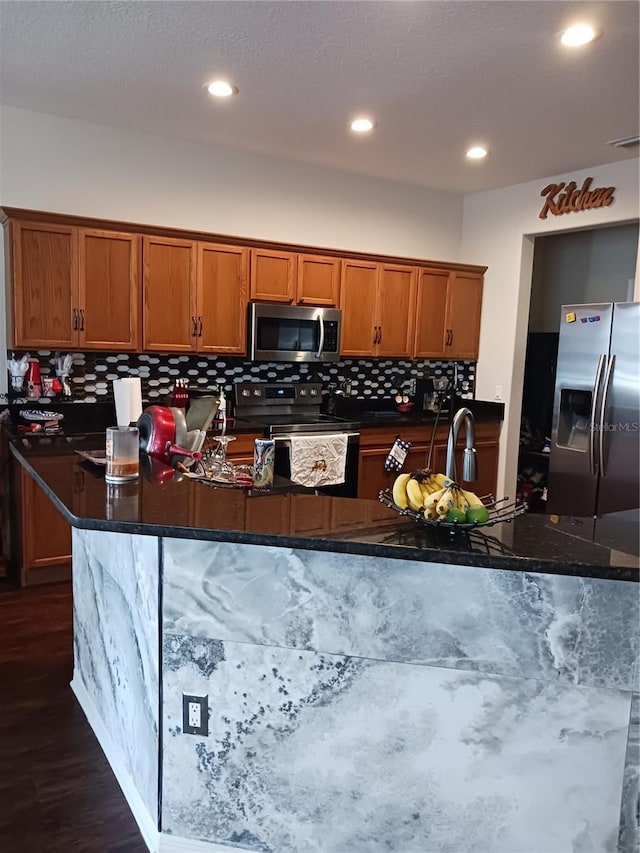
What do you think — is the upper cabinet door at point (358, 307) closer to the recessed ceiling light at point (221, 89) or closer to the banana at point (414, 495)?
the recessed ceiling light at point (221, 89)

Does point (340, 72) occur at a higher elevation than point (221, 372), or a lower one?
higher

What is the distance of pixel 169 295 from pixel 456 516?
3.11 meters

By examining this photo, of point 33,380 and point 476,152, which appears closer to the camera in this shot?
point 33,380

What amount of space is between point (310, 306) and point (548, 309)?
8.35ft

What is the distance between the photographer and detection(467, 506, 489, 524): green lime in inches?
61.9

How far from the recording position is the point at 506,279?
209 inches

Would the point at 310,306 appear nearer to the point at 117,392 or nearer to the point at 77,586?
the point at 117,392

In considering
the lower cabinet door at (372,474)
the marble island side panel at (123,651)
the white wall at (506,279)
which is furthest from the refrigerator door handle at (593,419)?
the marble island side panel at (123,651)

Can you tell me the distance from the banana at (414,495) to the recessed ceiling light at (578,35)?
215 centimetres

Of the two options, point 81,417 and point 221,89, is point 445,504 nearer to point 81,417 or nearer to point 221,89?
point 221,89

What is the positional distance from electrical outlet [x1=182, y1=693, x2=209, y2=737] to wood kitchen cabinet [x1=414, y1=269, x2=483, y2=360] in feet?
12.8

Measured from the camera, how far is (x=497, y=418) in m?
5.37

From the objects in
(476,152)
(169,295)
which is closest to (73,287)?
(169,295)

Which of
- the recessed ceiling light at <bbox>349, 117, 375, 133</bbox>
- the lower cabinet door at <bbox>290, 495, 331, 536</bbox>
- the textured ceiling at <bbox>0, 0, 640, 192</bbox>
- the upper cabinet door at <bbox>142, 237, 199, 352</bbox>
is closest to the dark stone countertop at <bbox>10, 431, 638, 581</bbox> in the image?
the lower cabinet door at <bbox>290, 495, 331, 536</bbox>
